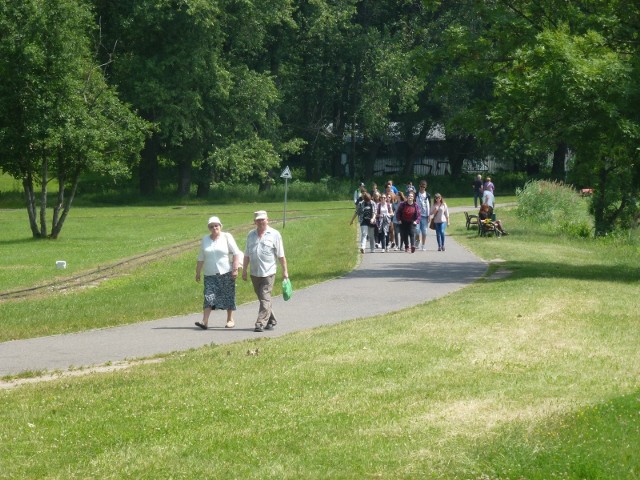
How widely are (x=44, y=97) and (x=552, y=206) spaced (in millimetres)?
19614

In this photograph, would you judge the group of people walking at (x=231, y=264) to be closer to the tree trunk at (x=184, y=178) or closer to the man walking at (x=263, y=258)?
the man walking at (x=263, y=258)

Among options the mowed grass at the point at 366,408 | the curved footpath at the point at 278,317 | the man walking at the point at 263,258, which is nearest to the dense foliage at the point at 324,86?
the curved footpath at the point at 278,317

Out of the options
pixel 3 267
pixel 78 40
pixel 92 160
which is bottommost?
pixel 3 267

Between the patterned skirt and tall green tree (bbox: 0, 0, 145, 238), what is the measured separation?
84.4 ft

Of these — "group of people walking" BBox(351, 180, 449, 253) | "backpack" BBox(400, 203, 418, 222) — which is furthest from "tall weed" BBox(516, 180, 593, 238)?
"backpack" BBox(400, 203, 418, 222)

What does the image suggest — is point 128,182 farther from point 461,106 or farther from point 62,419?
point 62,419

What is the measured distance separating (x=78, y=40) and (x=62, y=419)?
3413 cm

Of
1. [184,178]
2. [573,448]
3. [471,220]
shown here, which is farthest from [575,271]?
[184,178]

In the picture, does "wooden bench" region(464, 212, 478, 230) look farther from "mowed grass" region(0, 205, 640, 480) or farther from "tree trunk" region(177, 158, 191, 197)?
"tree trunk" region(177, 158, 191, 197)

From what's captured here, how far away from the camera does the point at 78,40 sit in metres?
42.2

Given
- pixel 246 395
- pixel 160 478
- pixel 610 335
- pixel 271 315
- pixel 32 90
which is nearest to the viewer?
pixel 160 478

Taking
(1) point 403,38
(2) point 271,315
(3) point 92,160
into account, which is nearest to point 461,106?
(1) point 403,38

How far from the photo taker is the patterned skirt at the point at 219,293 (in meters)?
16.8

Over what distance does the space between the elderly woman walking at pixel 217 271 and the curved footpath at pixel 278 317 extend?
368mm
